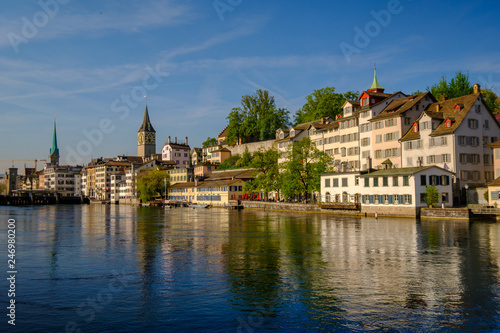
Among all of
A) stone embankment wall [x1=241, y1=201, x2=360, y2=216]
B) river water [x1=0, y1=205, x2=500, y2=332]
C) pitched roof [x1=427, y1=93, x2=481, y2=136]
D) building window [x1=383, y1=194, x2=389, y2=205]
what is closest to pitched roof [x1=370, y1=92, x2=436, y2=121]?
pitched roof [x1=427, y1=93, x2=481, y2=136]

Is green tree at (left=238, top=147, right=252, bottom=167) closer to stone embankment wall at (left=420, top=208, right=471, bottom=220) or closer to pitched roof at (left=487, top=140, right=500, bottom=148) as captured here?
stone embankment wall at (left=420, top=208, right=471, bottom=220)

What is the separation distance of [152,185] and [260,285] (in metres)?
134

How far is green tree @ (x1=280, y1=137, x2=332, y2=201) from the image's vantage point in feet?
294

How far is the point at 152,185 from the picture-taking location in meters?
154

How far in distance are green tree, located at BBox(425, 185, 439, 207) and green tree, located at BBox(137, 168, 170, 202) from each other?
106983mm

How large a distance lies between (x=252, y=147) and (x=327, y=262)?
106m

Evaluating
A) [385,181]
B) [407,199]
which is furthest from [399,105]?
[407,199]

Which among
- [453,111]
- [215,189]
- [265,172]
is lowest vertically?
[215,189]

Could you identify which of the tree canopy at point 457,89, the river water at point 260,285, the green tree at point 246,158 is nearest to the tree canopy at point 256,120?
the green tree at point 246,158

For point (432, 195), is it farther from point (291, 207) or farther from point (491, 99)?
point (491, 99)

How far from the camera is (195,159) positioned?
188 meters

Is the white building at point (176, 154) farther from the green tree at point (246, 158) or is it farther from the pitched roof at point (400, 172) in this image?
the pitched roof at point (400, 172)

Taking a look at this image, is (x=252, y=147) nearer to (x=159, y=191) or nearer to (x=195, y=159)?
(x=159, y=191)

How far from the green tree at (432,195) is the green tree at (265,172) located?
40.5 meters
